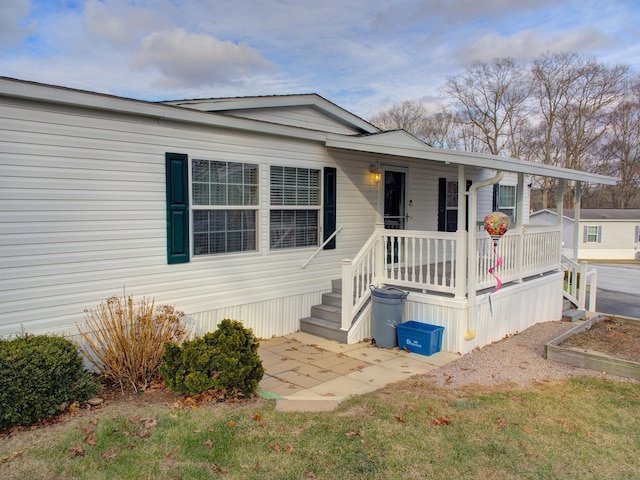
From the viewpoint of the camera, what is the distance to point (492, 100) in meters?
31.4

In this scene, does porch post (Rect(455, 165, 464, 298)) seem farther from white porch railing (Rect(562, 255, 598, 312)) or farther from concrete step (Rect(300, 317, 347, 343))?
white porch railing (Rect(562, 255, 598, 312))

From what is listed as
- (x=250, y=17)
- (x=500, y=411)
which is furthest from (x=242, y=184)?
(x=250, y=17)

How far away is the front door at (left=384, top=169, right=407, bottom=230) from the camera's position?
8.62m

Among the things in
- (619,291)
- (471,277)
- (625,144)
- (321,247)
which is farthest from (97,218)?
(625,144)

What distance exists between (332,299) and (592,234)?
28502 mm

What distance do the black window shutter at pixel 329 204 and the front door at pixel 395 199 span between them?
145 centimetres

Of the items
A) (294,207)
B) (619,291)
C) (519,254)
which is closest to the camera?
(294,207)

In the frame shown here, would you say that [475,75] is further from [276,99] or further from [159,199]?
[159,199]

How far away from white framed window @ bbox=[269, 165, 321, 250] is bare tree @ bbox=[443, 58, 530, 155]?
2666 centimetres

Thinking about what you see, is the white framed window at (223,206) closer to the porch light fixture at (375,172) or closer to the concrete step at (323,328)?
the concrete step at (323,328)

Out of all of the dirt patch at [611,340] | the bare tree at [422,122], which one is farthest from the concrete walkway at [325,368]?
the bare tree at [422,122]

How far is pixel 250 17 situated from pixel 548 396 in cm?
1035

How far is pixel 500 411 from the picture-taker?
4.08 metres

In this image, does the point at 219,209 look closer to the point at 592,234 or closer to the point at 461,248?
the point at 461,248
